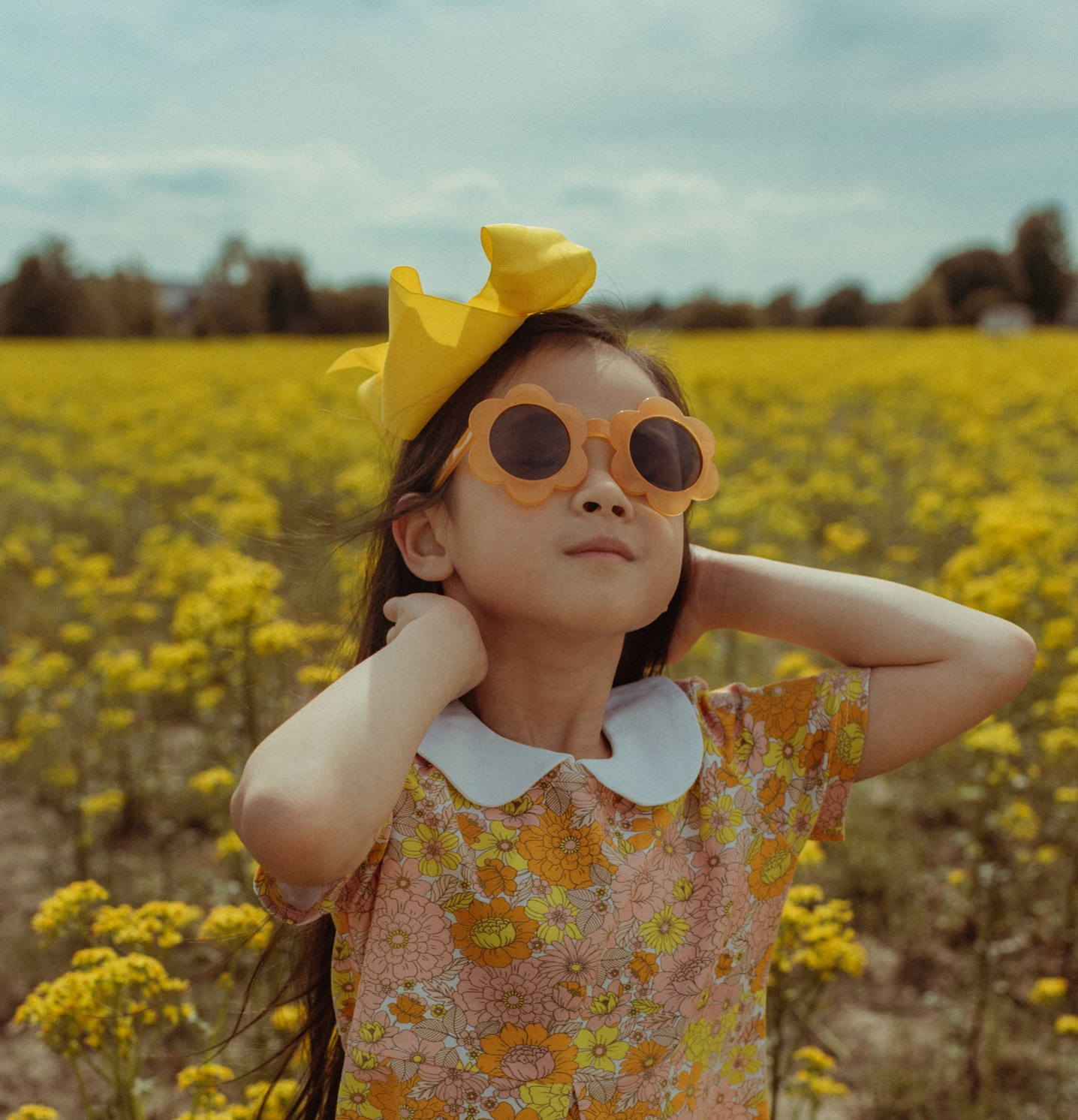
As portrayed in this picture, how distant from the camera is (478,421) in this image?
1.18m

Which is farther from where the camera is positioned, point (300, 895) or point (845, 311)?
point (845, 311)

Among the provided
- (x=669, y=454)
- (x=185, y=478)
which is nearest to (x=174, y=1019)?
(x=669, y=454)

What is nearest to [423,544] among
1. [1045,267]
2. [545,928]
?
[545,928]

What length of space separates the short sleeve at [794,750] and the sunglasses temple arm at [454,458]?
47 cm

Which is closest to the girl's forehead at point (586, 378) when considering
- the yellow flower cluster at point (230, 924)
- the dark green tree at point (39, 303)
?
the yellow flower cluster at point (230, 924)

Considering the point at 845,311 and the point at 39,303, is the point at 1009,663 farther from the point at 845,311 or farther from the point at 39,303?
the point at 845,311

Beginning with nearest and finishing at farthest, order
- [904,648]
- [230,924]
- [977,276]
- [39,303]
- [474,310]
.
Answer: [474,310], [904,648], [230,924], [39,303], [977,276]

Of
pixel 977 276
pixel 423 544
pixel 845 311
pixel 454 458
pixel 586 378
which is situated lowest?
pixel 423 544

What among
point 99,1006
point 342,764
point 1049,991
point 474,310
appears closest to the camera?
point 342,764

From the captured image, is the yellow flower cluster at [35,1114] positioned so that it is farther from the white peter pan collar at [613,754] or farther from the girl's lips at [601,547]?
the girl's lips at [601,547]

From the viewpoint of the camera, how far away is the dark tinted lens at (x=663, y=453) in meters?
1.20

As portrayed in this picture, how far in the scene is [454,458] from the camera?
1.25m

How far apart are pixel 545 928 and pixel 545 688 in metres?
0.28

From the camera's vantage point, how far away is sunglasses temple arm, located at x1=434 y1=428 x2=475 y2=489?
1.24 m
